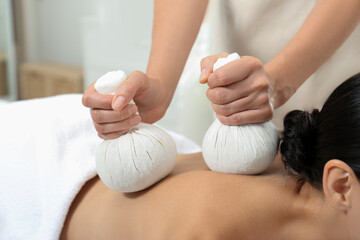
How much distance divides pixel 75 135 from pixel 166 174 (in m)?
0.38

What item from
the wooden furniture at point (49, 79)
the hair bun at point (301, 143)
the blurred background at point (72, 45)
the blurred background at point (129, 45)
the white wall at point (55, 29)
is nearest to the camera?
the hair bun at point (301, 143)

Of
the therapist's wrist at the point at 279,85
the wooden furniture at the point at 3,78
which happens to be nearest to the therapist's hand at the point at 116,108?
the therapist's wrist at the point at 279,85

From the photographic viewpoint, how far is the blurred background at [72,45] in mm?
3131

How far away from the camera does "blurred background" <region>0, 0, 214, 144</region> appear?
313 centimetres

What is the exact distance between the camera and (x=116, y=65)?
10.8ft

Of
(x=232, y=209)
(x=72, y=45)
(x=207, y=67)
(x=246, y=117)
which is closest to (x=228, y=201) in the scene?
(x=232, y=209)

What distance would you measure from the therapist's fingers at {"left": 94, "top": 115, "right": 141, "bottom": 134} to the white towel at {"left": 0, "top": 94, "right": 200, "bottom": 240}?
0.64 feet

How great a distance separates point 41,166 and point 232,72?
1.90ft

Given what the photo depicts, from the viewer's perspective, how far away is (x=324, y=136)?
36.1 inches

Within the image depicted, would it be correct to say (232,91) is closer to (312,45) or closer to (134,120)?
(134,120)

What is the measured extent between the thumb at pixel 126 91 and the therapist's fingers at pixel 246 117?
0.18 meters

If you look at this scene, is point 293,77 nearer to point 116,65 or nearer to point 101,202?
point 101,202

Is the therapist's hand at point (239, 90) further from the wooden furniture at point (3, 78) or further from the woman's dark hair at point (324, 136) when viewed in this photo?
the wooden furniture at point (3, 78)

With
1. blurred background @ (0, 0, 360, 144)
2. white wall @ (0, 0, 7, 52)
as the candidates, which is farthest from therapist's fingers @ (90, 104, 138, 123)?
white wall @ (0, 0, 7, 52)
